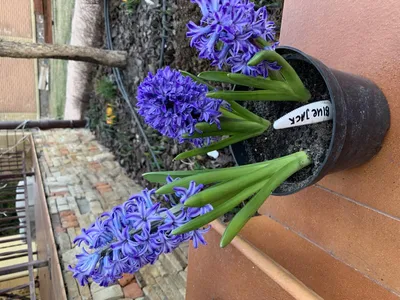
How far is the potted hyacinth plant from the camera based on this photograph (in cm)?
53

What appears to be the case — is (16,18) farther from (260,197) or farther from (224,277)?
(260,197)

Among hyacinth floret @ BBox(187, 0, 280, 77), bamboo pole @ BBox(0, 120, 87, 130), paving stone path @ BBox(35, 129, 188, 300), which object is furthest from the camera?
bamboo pole @ BBox(0, 120, 87, 130)

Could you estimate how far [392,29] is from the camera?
0.64 m

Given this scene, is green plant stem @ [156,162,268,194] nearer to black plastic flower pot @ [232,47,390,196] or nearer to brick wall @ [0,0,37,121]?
black plastic flower pot @ [232,47,390,196]

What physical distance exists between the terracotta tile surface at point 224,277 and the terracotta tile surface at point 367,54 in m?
0.26

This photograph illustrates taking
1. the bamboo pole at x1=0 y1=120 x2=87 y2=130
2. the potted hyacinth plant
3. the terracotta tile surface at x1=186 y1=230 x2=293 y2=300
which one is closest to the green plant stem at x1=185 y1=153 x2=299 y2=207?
the potted hyacinth plant

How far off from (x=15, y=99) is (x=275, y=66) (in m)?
7.74

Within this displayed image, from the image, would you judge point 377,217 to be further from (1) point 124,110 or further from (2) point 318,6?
(1) point 124,110

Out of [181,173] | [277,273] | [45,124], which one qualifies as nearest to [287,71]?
[181,173]

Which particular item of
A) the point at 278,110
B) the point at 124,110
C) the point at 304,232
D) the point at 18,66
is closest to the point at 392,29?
the point at 278,110

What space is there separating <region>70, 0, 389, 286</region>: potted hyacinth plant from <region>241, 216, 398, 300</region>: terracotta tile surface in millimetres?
217

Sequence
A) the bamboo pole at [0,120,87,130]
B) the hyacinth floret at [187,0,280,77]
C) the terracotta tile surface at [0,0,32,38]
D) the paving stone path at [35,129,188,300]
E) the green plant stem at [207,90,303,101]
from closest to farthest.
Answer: the hyacinth floret at [187,0,280,77] → the green plant stem at [207,90,303,101] → the paving stone path at [35,129,188,300] → the bamboo pole at [0,120,87,130] → the terracotta tile surface at [0,0,32,38]

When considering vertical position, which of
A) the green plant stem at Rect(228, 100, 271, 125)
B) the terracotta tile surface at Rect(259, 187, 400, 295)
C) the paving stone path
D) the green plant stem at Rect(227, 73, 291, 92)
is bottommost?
the paving stone path

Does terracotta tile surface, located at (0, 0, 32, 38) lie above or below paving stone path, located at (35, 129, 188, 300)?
above
